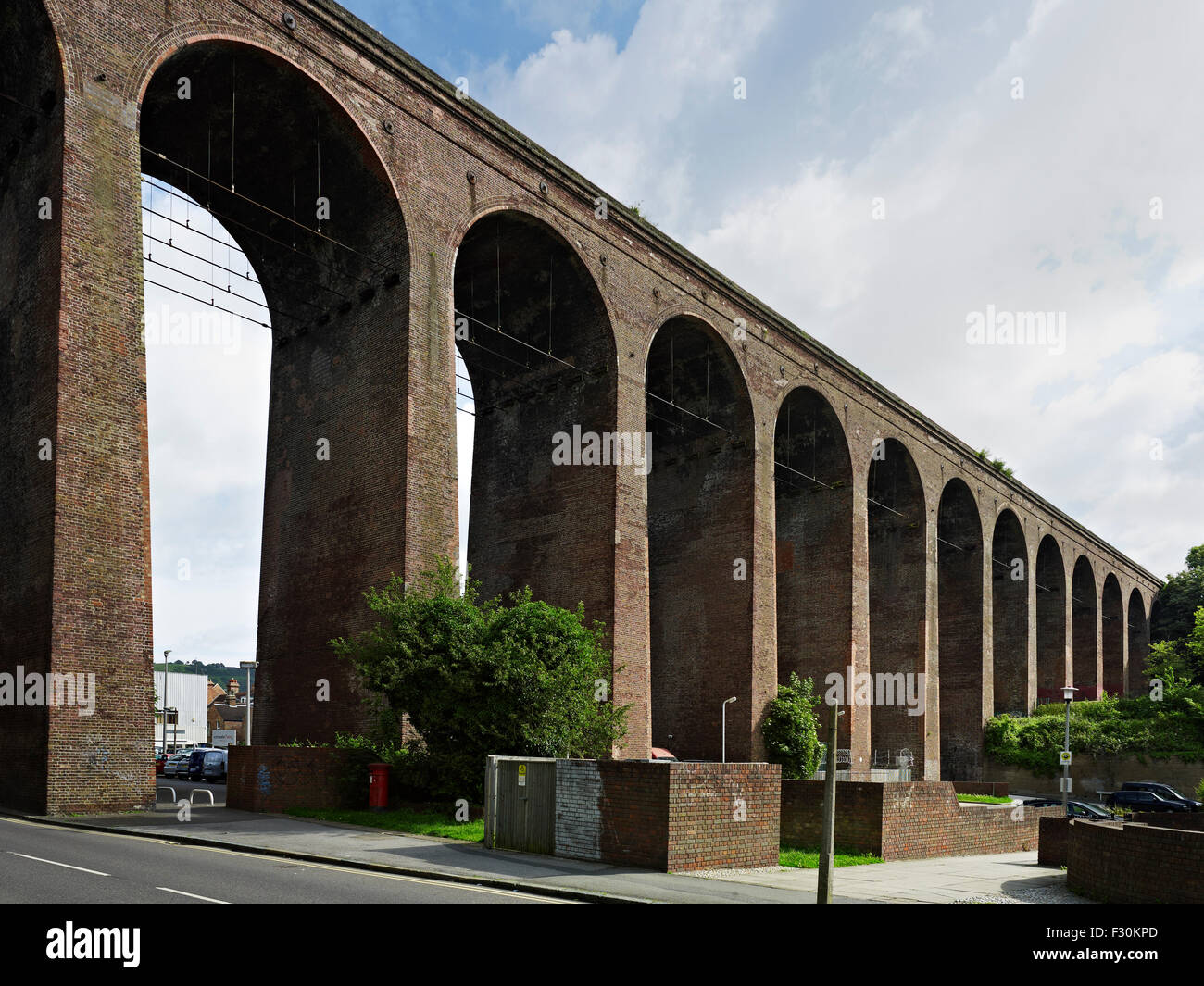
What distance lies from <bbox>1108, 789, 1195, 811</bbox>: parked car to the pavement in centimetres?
2172

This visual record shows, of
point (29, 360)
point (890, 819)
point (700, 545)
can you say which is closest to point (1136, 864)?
point (890, 819)

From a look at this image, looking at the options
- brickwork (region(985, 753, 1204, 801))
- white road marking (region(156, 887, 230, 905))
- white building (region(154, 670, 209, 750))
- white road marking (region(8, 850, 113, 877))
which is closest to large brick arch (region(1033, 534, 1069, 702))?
brickwork (region(985, 753, 1204, 801))

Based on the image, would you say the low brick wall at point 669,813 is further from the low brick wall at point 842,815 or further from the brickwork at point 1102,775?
the brickwork at point 1102,775

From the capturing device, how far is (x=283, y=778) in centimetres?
2009

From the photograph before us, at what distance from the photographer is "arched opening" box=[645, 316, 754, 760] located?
34.8 metres

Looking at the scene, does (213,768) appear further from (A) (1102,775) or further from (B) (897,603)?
(A) (1102,775)

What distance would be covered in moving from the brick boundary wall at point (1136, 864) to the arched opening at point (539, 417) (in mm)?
15972

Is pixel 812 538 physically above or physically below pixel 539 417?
below

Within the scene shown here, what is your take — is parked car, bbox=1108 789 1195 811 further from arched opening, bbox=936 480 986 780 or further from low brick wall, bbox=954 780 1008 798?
arched opening, bbox=936 480 986 780

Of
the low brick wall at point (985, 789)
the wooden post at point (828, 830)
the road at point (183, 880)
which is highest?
the wooden post at point (828, 830)

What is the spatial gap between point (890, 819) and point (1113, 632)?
6698 cm

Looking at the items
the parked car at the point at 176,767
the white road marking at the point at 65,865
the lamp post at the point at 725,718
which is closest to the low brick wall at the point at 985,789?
the lamp post at the point at 725,718

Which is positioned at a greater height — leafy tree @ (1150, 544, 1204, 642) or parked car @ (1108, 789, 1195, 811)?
leafy tree @ (1150, 544, 1204, 642)

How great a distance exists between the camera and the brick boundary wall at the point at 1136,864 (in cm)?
1070
